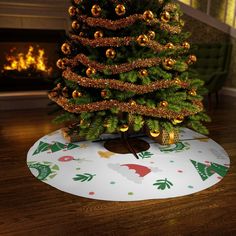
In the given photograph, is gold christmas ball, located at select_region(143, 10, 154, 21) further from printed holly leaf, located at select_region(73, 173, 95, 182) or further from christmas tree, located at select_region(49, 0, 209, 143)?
printed holly leaf, located at select_region(73, 173, 95, 182)

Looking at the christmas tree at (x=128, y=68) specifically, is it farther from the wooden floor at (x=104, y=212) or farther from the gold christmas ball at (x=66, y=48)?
the wooden floor at (x=104, y=212)

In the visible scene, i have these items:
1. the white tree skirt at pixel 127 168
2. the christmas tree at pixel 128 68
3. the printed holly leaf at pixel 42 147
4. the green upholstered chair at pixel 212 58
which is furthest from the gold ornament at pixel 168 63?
the green upholstered chair at pixel 212 58

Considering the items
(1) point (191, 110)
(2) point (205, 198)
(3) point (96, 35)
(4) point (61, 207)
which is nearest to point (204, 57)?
(1) point (191, 110)

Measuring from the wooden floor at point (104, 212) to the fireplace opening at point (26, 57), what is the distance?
2.45 metres

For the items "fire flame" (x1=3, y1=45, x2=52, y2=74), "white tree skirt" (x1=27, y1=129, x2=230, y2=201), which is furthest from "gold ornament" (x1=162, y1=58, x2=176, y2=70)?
"fire flame" (x1=3, y1=45, x2=52, y2=74)

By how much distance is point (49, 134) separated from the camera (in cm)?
286

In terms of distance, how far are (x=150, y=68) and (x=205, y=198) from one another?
3.27ft

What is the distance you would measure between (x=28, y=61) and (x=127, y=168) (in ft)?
9.77

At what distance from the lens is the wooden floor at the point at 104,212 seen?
1.42 metres

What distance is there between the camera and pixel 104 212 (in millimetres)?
1564

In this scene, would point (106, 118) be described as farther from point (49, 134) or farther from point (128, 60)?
point (49, 134)

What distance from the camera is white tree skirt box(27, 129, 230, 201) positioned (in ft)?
5.88

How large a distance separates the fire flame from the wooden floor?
2595 mm

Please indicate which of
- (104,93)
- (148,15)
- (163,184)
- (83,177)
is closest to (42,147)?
(83,177)
